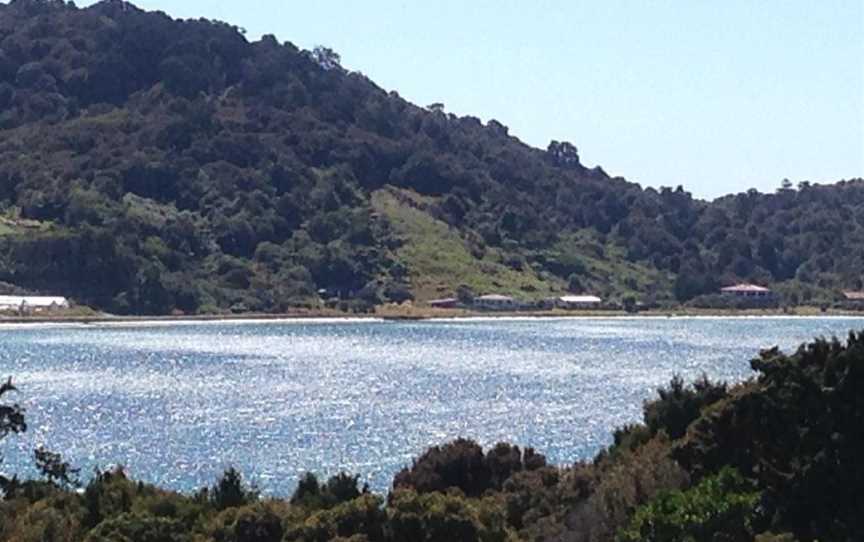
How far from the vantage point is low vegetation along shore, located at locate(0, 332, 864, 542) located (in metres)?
30.9

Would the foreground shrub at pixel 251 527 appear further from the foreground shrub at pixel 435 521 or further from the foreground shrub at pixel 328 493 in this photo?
the foreground shrub at pixel 328 493

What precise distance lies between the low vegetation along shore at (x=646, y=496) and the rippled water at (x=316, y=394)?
28359 mm

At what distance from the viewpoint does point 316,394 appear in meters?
121

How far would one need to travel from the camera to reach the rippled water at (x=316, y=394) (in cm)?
8356

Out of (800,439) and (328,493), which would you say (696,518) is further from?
(328,493)

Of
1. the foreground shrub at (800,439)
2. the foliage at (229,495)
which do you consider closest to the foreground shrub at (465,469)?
the foliage at (229,495)

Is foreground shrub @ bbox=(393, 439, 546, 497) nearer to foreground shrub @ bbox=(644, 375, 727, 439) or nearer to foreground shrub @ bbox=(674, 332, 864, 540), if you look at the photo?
foreground shrub @ bbox=(644, 375, 727, 439)

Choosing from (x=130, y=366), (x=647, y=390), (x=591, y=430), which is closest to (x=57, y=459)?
(x=591, y=430)

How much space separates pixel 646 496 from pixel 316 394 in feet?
291

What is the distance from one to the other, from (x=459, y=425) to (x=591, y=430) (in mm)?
8113

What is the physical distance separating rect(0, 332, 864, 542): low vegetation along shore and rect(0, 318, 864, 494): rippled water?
28359 millimetres

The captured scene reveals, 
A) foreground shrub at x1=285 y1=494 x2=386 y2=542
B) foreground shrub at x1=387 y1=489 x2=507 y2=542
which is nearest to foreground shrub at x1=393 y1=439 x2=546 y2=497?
foreground shrub at x1=387 y1=489 x2=507 y2=542

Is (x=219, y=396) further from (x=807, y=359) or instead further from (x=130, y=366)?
(x=807, y=359)

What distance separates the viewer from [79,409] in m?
109
